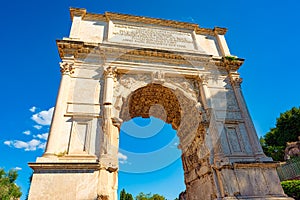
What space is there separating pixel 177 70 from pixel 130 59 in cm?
222

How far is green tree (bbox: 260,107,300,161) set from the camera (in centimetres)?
2434

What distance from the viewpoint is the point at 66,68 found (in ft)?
26.3

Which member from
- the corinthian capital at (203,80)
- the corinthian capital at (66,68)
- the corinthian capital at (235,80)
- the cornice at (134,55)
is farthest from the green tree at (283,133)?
the corinthian capital at (66,68)

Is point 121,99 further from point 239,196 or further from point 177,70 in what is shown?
point 239,196

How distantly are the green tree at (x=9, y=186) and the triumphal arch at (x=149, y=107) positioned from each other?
32425mm

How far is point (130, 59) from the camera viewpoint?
9078mm

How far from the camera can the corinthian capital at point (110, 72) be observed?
27.0ft

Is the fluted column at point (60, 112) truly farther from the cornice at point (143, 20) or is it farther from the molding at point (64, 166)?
the cornice at point (143, 20)

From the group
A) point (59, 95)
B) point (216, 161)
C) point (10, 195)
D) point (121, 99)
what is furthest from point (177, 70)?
point (10, 195)

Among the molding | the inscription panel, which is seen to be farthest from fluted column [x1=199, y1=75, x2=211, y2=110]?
the molding

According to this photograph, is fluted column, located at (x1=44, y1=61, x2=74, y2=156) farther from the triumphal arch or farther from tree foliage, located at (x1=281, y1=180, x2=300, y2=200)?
tree foliage, located at (x1=281, y1=180, x2=300, y2=200)

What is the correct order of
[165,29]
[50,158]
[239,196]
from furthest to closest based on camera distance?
[165,29]
[239,196]
[50,158]

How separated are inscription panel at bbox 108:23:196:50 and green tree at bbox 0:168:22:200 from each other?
33.3 meters

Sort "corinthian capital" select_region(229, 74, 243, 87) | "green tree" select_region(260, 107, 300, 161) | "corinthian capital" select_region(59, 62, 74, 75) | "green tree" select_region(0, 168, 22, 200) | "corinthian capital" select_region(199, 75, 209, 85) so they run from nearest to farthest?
"corinthian capital" select_region(59, 62, 74, 75), "corinthian capital" select_region(199, 75, 209, 85), "corinthian capital" select_region(229, 74, 243, 87), "green tree" select_region(260, 107, 300, 161), "green tree" select_region(0, 168, 22, 200)
